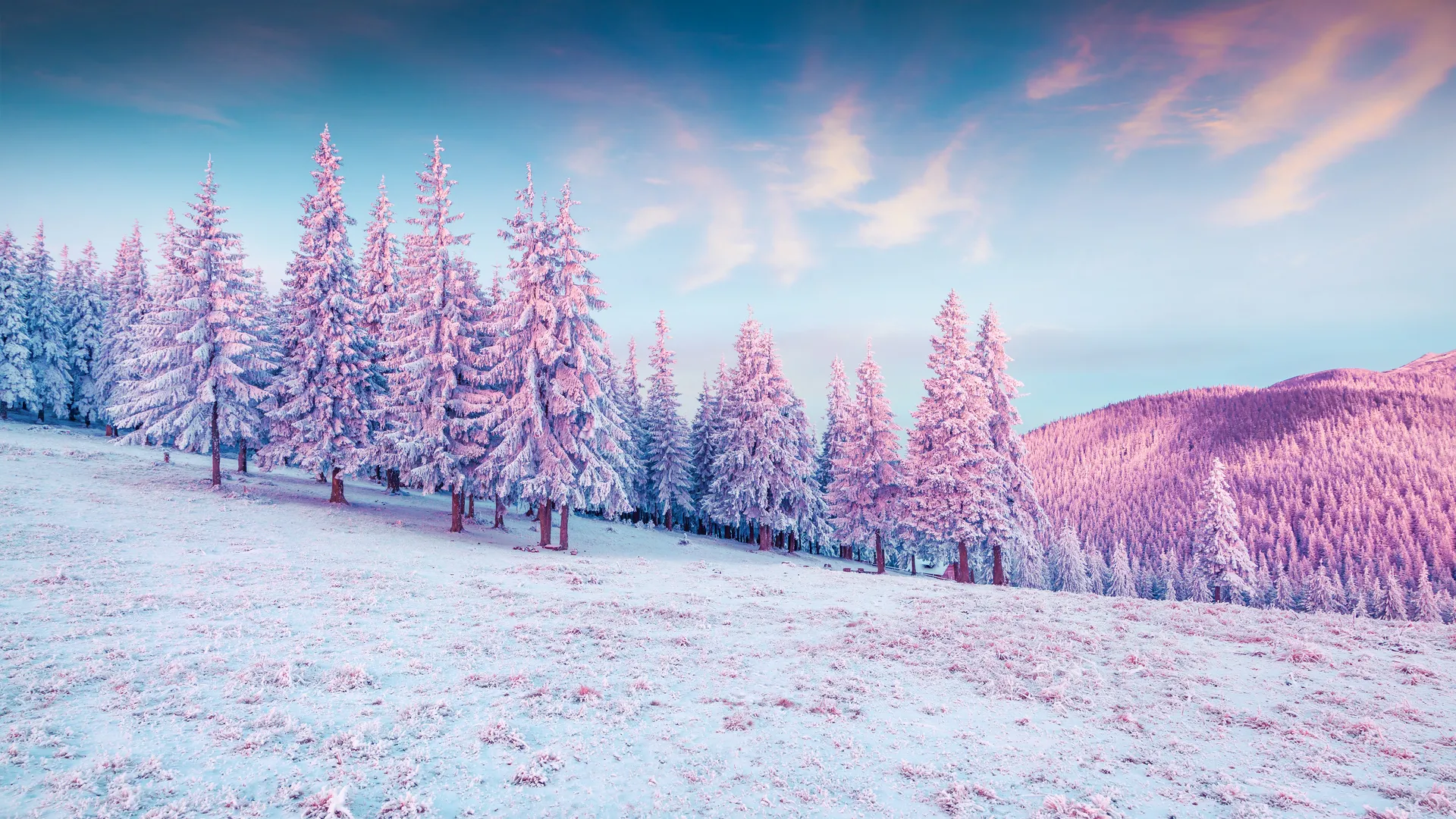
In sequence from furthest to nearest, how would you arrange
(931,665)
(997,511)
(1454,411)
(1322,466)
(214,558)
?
1. (1454,411)
2. (1322,466)
3. (997,511)
4. (214,558)
5. (931,665)

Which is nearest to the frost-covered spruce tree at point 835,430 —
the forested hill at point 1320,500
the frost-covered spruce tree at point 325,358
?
the frost-covered spruce tree at point 325,358

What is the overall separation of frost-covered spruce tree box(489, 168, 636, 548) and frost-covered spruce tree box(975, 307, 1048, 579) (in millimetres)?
19462

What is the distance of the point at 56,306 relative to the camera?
175 ft

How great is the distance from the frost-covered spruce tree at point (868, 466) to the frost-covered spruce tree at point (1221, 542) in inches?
1092

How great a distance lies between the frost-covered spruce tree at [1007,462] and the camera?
30000mm

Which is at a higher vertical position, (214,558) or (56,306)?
(56,306)

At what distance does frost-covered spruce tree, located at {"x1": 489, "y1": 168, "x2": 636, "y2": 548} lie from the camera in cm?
2691

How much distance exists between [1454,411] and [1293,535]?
135 metres

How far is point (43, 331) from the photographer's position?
51.5 metres

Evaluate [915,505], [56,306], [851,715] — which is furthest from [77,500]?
[56,306]

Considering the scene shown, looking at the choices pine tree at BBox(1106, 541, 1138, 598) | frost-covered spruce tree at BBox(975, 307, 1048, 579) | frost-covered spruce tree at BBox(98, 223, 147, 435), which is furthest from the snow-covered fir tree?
pine tree at BBox(1106, 541, 1138, 598)

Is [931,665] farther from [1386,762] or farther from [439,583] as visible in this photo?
[439,583]

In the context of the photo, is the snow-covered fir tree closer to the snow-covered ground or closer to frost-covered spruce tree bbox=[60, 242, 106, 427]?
the snow-covered ground

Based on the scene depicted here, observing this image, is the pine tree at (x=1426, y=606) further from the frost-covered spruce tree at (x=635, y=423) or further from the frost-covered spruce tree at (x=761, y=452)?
the frost-covered spruce tree at (x=635, y=423)
